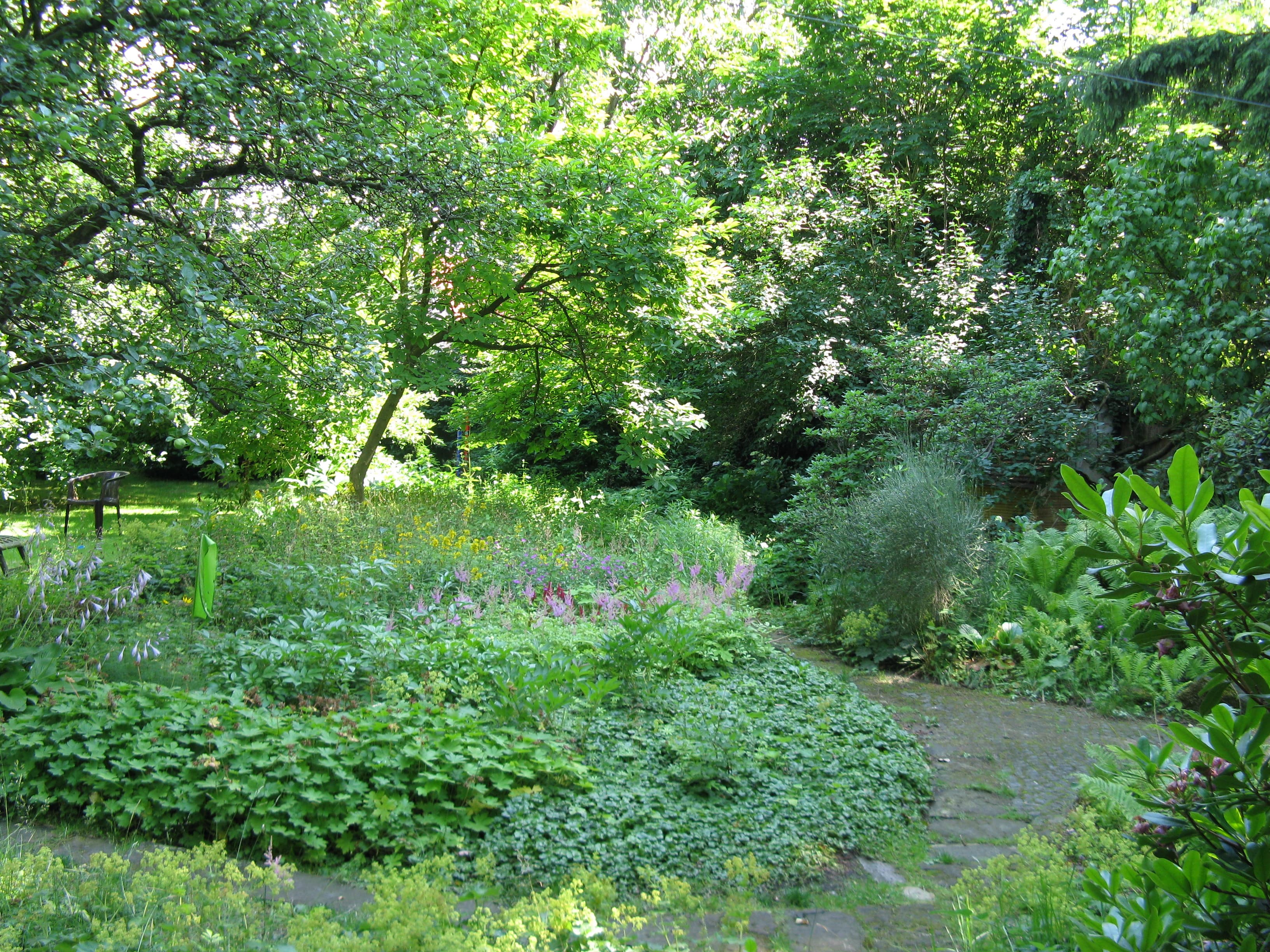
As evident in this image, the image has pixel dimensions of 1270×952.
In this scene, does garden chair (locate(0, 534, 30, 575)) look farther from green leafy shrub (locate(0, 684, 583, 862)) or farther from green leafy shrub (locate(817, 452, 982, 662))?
green leafy shrub (locate(817, 452, 982, 662))

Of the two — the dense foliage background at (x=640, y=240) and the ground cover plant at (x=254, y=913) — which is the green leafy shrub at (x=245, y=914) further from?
the dense foliage background at (x=640, y=240)

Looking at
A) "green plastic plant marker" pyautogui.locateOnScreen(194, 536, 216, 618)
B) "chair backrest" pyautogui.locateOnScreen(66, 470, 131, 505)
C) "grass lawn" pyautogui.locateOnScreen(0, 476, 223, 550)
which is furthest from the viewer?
"chair backrest" pyautogui.locateOnScreen(66, 470, 131, 505)

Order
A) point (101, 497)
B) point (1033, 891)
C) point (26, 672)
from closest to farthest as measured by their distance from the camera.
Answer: point (1033, 891) → point (26, 672) → point (101, 497)

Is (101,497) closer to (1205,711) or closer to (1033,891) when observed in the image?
(1033,891)

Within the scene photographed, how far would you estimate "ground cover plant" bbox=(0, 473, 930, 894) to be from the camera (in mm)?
3273

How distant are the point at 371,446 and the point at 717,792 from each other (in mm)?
6987

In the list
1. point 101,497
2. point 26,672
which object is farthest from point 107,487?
point 26,672

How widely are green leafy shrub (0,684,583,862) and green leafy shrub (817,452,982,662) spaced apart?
137 inches

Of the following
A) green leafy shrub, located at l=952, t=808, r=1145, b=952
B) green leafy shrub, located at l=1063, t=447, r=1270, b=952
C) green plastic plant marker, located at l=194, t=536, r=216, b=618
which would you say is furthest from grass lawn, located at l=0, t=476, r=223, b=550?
green leafy shrub, located at l=1063, t=447, r=1270, b=952

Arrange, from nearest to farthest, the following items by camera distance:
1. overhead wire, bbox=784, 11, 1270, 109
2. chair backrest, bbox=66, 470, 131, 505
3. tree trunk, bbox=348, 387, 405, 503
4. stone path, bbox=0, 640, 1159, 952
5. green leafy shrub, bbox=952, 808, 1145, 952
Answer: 1. green leafy shrub, bbox=952, 808, 1145, 952
2. stone path, bbox=0, 640, 1159, 952
3. chair backrest, bbox=66, 470, 131, 505
4. tree trunk, bbox=348, 387, 405, 503
5. overhead wire, bbox=784, 11, 1270, 109

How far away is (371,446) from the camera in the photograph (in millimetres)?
9680

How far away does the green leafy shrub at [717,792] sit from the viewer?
3227mm

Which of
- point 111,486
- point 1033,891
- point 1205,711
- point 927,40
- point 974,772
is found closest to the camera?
point 1205,711

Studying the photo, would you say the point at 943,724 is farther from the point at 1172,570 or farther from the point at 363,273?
the point at 363,273
